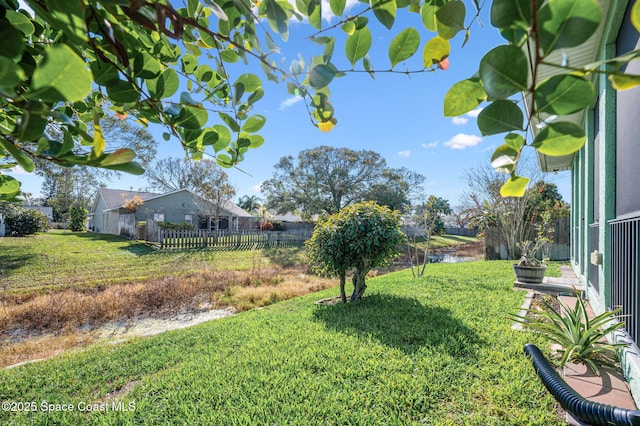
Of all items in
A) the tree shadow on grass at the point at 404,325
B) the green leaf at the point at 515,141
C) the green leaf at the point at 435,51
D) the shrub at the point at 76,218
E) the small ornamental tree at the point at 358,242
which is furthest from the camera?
the shrub at the point at 76,218

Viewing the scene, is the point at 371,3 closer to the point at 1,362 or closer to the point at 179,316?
the point at 1,362

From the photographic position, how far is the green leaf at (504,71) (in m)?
0.34

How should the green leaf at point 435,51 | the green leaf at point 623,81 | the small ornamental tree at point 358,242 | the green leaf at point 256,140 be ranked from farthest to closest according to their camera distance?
1. the small ornamental tree at point 358,242
2. the green leaf at point 256,140
3. the green leaf at point 435,51
4. the green leaf at point 623,81

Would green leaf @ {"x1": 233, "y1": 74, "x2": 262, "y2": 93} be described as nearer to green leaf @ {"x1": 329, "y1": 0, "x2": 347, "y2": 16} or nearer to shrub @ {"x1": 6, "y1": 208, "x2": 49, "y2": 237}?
green leaf @ {"x1": 329, "y1": 0, "x2": 347, "y2": 16}

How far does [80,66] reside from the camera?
13.9 inches

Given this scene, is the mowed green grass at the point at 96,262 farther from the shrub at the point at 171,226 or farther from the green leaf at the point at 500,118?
the green leaf at the point at 500,118

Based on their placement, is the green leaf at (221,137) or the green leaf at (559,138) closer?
the green leaf at (559,138)

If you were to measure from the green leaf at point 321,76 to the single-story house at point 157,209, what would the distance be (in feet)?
67.5

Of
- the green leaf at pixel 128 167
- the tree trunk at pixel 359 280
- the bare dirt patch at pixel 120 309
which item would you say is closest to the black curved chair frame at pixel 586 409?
the green leaf at pixel 128 167

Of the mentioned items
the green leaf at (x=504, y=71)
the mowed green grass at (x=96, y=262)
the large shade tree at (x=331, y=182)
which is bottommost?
the mowed green grass at (x=96, y=262)

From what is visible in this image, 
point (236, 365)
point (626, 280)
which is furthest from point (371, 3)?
point (236, 365)

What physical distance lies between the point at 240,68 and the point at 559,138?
40.1 inches

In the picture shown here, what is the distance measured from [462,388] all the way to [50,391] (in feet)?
12.7

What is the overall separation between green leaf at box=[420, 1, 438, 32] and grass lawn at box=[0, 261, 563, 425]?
2.32 meters
